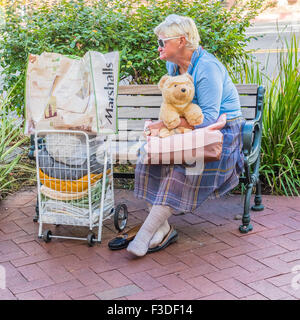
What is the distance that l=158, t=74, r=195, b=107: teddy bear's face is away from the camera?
358cm

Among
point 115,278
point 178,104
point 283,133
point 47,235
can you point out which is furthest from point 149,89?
point 115,278

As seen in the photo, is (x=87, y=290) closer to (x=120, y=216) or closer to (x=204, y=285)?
(x=204, y=285)

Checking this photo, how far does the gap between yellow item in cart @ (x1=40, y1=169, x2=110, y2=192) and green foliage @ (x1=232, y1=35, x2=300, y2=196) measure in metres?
1.78

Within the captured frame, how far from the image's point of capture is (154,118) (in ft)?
14.8

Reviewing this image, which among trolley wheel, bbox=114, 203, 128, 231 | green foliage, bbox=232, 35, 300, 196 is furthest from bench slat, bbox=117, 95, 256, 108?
green foliage, bbox=232, 35, 300, 196

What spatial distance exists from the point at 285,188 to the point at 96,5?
2.55 m

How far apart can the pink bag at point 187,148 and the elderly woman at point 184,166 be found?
0.10 metres

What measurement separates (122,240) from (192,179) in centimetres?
66

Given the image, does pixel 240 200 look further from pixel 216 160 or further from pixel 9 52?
pixel 9 52

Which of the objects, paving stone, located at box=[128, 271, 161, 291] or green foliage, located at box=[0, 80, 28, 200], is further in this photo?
green foliage, located at box=[0, 80, 28, 200]

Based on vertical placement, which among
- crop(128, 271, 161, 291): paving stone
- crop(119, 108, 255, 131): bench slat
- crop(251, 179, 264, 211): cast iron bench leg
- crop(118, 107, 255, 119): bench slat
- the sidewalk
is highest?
the sidewalk

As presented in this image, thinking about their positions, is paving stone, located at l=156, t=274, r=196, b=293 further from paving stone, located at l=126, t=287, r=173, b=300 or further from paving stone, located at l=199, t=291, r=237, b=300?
paving stone, located at l=199, t=291, r=237, b=300

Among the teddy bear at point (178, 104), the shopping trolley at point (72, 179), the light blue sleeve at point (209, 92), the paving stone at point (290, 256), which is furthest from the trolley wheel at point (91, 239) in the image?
the paving stone at point (290, 256)

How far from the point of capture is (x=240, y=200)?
4582mm
